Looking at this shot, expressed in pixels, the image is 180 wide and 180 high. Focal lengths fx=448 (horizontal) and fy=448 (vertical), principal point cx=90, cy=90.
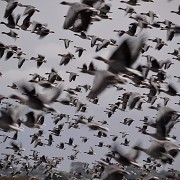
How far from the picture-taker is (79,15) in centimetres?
1374

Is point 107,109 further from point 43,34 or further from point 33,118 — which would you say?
point 33,118

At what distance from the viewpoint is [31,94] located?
12.8 m

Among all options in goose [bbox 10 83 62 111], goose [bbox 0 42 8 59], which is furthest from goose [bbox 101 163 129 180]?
goose [bbox 0 42 8 59]

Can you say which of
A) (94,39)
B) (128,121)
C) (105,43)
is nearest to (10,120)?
(105,43)

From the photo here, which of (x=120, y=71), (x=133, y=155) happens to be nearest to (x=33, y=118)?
(x=133, y=155)

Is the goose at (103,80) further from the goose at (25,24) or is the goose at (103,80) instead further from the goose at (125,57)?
the goose at (25,24)

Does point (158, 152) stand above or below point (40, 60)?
above

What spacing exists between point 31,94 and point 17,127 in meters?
1.02

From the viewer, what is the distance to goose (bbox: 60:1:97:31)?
12.9 meters

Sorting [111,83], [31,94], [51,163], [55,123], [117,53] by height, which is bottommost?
[51,163]

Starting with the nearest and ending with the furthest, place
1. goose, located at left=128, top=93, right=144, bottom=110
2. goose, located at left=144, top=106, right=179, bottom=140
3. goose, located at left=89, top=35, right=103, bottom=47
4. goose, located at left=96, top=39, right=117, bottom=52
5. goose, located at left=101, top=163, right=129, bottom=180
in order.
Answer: goose, located at left=101, top=163, right=129, bottom=180 < goose, located at left=144, top=106, right=179, bottom=140 < goose, located at left=128, top=93, right=144, bottom=110 < goose, located at left=96, top=39, right=117, bottom=52 < goose, located at left=89, top=35, right=103, bottom=47

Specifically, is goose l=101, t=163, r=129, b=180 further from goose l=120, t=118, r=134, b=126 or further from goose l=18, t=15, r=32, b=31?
goose l=120, t=118, r=134, b=126

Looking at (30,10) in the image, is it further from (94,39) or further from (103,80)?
(103,80)

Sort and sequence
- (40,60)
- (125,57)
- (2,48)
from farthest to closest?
(40,60), (2,48), (125,57)
